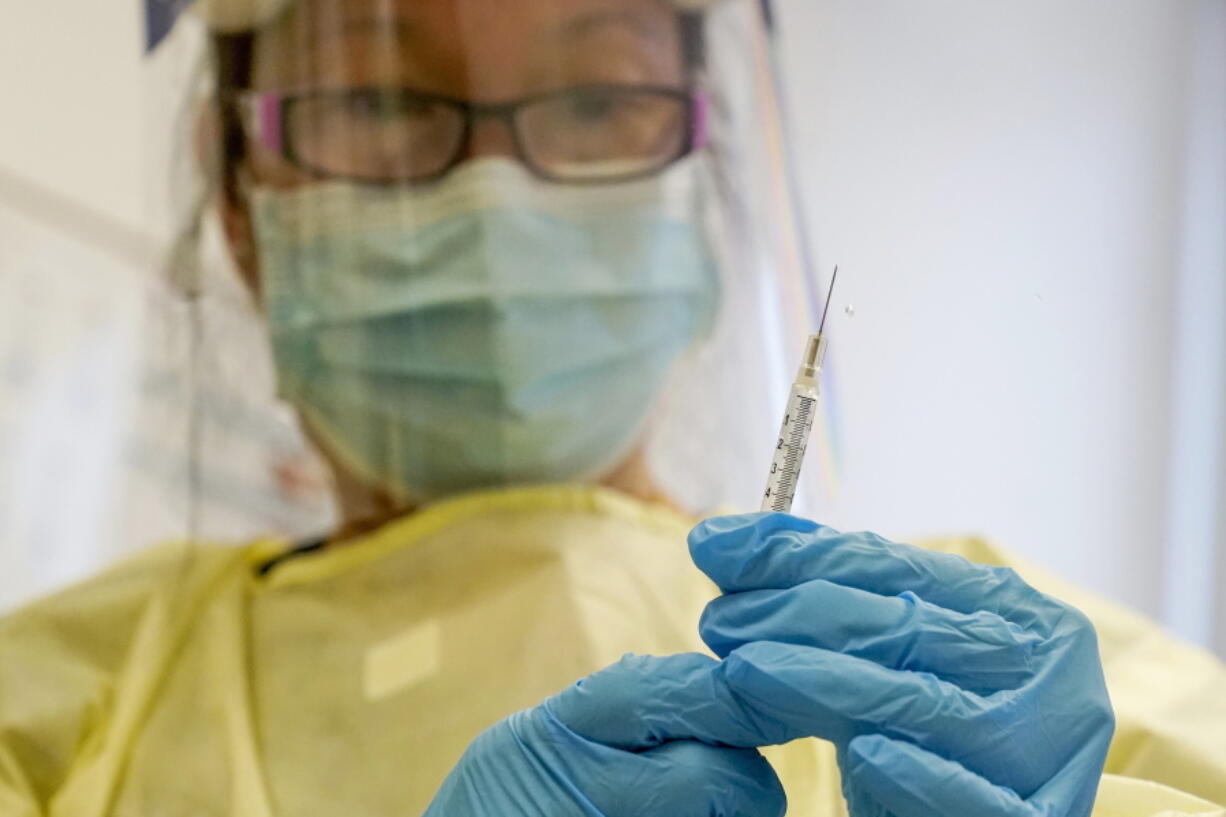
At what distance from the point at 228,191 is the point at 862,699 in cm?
90

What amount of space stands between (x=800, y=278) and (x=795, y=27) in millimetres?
496

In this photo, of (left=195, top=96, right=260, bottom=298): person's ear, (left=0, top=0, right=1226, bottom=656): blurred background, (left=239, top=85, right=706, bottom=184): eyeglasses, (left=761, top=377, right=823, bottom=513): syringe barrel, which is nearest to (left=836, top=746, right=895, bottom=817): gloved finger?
Answer: (left=761, top=377, right=823, bottom=513): syringe barrel

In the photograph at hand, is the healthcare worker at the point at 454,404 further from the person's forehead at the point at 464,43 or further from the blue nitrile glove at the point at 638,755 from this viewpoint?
the blue nitrile glove at the point at 638,755

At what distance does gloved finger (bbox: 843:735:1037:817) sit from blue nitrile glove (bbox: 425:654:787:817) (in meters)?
0.07

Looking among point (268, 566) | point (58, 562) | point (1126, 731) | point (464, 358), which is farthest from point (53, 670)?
point (1126, 731)

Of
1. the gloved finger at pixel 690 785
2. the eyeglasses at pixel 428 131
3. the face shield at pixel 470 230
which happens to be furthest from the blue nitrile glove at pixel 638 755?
the eyeglasses at pixel 428 131

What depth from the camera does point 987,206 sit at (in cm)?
93

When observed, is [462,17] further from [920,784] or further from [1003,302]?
[920,784]

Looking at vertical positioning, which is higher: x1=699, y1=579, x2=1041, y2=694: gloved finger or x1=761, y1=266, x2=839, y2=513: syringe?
x1=761, y1=266, x2=839, y2=513: syringe

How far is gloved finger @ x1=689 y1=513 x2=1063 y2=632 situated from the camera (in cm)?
58

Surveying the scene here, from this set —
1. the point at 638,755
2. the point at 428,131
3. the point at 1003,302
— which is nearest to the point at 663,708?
the point at 638,755

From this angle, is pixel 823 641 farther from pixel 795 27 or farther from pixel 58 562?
pixel 58 562

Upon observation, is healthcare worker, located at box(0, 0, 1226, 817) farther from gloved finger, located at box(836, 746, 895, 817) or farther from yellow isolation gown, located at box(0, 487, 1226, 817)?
gloved finger, located at box(836, 746, 895, 817)

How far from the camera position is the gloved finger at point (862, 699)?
1.73ft
